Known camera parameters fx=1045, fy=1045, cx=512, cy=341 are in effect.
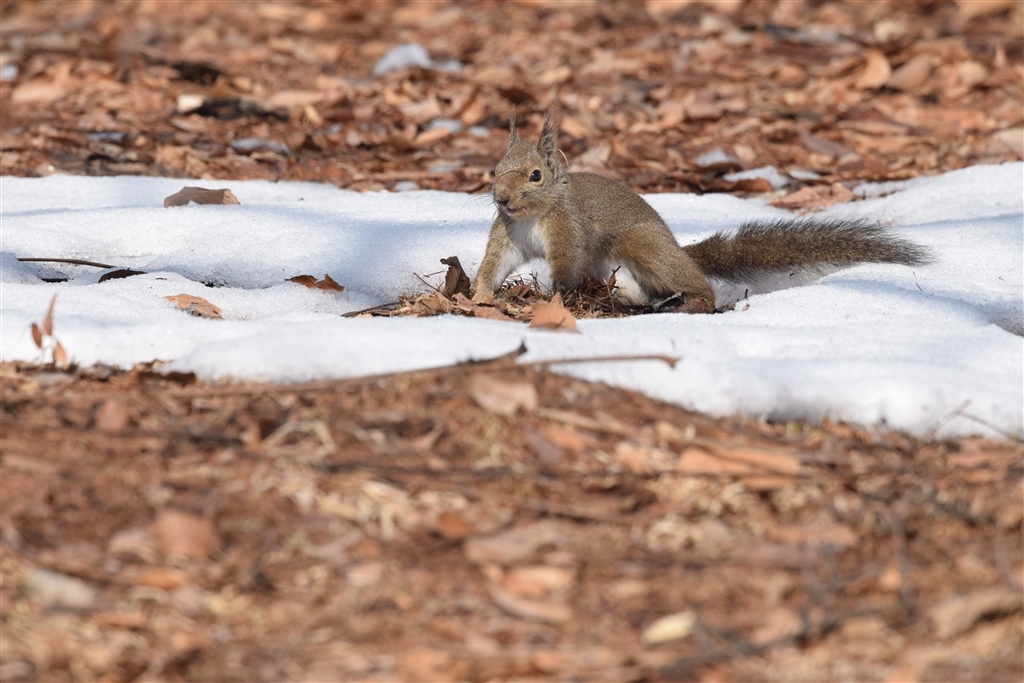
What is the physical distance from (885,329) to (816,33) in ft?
19.9

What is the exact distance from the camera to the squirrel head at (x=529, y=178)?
3.89 metres

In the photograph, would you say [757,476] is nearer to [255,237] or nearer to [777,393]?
[777,393]

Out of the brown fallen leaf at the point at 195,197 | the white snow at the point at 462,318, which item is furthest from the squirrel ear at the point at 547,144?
the brown fallen leaf at the point at 195,197

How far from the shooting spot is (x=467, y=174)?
18.0ft

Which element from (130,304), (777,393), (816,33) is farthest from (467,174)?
(816,33)

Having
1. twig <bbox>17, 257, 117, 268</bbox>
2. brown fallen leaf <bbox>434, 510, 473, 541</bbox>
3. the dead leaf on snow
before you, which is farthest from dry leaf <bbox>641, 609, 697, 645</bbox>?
twig <bbox>17, 257, 117, 268</bbox>

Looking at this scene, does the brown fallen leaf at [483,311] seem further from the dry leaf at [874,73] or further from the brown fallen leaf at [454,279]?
the dry leaf at [874,73]

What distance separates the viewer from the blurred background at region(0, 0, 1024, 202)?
18.6 feet

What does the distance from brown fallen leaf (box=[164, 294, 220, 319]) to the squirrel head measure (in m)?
1.15

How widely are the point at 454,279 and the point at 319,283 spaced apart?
0.48 metres

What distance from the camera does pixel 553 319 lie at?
112 inches

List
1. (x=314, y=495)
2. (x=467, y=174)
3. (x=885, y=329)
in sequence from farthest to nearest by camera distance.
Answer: (x=467, y=174), (x=885, y=329), (x=314, y=495)

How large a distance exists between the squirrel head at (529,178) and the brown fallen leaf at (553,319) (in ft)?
3.44

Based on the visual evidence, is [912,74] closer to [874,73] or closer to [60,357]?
[874,73]
